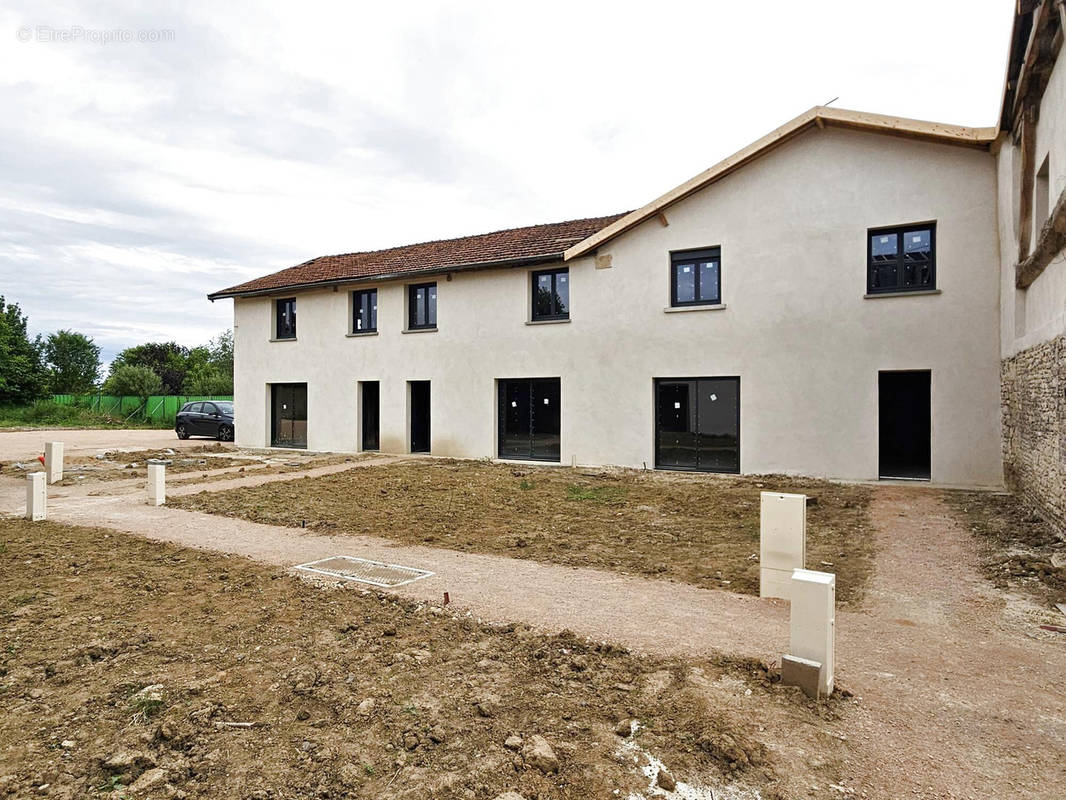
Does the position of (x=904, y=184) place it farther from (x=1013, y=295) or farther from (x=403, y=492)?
(x=403, y=492)

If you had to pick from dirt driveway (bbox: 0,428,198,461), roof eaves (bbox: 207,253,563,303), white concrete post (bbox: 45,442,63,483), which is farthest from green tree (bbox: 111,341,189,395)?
white concrete post (bbox: 45,442,63,483)

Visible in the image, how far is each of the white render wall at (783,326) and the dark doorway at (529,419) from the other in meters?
0.37

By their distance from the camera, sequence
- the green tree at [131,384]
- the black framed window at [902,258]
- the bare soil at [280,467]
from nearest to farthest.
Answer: the black framed window at [902,258], the bare soil at [280,467], the green tree at [131,384]

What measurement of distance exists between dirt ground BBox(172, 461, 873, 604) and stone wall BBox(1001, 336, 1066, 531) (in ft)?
7.51

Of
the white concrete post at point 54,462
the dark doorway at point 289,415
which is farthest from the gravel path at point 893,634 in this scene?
the dark doorway at point 289,415

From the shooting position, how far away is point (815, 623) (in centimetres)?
362

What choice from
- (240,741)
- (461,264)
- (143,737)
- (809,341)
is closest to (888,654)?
(240,741)

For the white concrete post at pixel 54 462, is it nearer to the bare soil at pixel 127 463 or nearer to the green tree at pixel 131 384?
the bare soil at pixel 127 463

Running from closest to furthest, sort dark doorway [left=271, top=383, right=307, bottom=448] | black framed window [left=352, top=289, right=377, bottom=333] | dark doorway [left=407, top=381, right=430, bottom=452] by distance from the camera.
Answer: dark doorway [left=407, top=381, right=430, bottom=452], black framed window [left=352, top=289, right=377, bottom=333], dark doorway [left=271, top=383, right=307, bottom=448]

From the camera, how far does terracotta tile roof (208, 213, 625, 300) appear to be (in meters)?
16.6

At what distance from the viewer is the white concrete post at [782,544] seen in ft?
17.8

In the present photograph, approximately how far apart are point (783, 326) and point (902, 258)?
272cm

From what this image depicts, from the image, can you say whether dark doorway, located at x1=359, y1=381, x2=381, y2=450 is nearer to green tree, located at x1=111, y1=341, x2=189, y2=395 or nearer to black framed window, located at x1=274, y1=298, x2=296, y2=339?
black framed window, located at x1=274, y1=298, x2=296, y2=339

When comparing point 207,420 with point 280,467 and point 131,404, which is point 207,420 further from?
point 131,404
